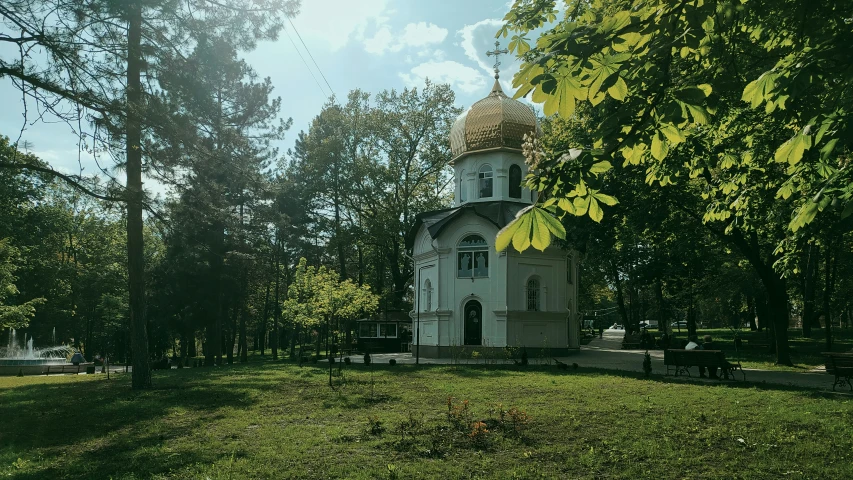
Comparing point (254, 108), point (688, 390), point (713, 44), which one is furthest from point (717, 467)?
point (254, 108)

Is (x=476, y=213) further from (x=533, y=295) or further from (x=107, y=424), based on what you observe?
(x=107, y=424)

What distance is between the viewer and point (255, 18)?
14078 mm

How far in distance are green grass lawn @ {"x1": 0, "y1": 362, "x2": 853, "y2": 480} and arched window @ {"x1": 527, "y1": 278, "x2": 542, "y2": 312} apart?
15.1m

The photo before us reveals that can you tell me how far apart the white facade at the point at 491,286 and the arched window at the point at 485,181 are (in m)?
0.24

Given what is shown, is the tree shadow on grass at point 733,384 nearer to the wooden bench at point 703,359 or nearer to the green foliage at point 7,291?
the wooden bench at point 703,359

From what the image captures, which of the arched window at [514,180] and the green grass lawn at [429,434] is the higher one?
the arched window at [514,180]

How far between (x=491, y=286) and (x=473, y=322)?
86.1 inches

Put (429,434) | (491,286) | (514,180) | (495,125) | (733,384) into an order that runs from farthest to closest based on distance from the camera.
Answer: (514,180), (495,125), (491,286), (733,384), (429,434)

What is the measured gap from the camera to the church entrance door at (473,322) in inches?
1191

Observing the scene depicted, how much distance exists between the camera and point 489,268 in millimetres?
30172

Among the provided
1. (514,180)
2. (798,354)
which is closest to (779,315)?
(798,354)

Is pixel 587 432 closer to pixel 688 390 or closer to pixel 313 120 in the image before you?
pixel 688 390

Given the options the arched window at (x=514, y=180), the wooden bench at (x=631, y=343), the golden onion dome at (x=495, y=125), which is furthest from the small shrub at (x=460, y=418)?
the wooden bench at (x=631, y=343)

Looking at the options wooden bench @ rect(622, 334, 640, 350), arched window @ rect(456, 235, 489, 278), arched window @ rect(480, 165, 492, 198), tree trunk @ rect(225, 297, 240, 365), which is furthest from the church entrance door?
tree trunk @ rect(225, 297, 240, 365)
